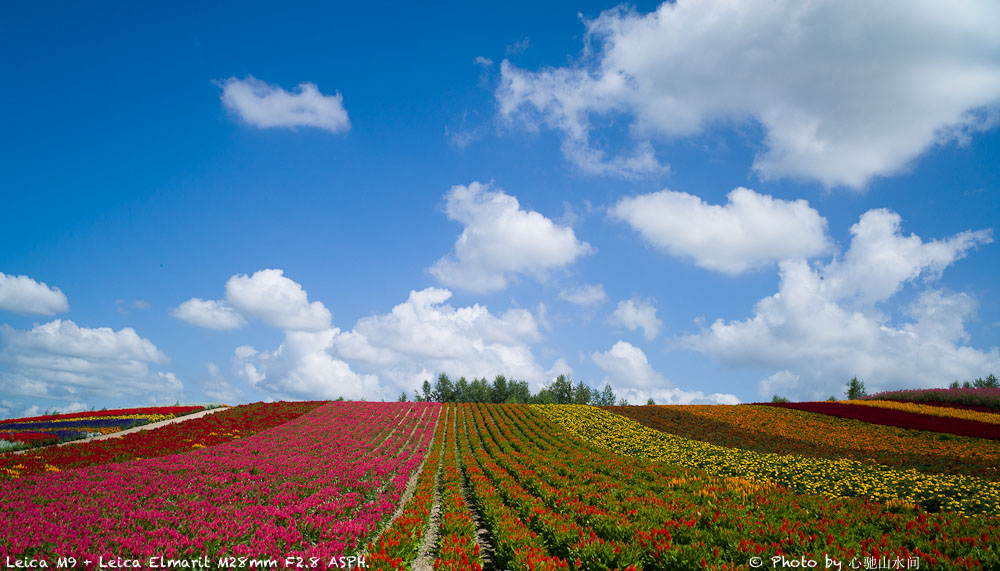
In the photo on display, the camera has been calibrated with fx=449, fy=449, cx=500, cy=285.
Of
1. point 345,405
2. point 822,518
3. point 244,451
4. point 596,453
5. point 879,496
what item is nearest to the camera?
point 822,518

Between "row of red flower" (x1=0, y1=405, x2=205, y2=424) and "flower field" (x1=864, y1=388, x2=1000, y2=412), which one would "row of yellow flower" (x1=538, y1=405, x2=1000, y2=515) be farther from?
"row of red flower" (x1=0, y1=405, x2=205, y2=424)

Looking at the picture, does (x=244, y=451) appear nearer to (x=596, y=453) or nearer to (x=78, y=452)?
Answer: (x=78, y=452)

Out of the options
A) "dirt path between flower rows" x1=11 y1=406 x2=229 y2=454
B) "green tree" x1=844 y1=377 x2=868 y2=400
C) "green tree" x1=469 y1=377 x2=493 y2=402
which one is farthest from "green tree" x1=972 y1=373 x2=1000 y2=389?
"dirt path between flower rows" x1=11 y1=406 x2=229 y2=454

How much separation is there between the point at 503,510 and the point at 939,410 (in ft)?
142

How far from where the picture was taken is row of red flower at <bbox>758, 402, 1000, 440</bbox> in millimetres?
28562

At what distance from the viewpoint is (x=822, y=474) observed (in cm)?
1761

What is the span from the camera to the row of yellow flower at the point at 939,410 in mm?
32969

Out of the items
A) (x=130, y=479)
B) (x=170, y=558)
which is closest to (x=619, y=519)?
(x=170, y=558)

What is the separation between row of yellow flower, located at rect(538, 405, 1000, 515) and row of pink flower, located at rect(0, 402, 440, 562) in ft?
43.4

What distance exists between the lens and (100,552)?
27.5ft

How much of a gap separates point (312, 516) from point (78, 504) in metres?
5.97

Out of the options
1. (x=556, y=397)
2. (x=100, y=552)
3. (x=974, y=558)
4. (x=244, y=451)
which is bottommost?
(x=556, y=397)

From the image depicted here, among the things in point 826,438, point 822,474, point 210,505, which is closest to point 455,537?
point 210,505

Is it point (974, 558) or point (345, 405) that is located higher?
point (974, 558)
